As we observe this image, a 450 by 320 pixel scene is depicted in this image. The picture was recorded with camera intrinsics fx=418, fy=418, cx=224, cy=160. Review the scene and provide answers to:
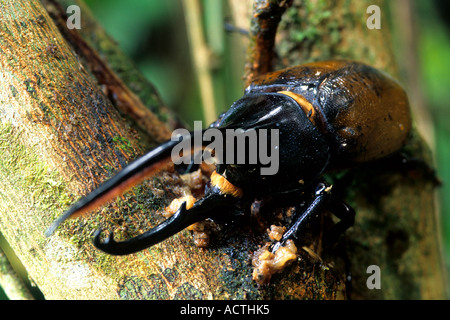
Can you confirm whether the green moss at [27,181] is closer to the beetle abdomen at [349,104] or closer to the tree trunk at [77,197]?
the tree trunk at [77,197]

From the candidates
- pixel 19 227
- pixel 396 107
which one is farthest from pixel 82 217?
pixel 396 107

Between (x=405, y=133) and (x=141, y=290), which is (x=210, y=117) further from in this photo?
(x=141, y=290)

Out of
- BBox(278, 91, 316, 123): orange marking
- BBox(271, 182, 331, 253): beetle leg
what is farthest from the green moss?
BBox(278, 91, 316, 123): orange marking

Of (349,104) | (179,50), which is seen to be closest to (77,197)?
(349,104)

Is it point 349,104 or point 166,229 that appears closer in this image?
point 166,229

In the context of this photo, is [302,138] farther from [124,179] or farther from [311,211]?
[124,179]

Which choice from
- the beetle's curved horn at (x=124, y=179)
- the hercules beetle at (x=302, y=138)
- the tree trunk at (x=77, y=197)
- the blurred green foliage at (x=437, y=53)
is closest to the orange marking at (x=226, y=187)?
the hercules beetle at (x=302, y=138)
